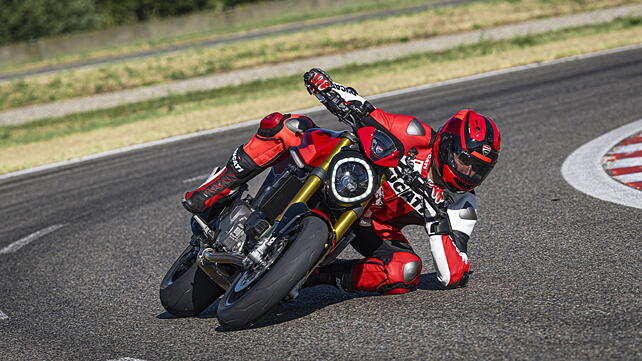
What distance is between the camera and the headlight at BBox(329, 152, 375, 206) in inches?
188

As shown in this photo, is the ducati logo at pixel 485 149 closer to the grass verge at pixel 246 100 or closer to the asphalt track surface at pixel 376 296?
the asphalt track surface at pixel 376 296

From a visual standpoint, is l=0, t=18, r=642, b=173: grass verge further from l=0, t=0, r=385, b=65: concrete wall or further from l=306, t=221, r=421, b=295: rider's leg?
l=0, t=0, r=385, b=65: concrete wall

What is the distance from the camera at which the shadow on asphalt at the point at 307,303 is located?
5315 millimetres

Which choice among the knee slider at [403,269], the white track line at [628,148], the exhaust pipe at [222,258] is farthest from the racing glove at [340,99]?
the white track line at [628,148]

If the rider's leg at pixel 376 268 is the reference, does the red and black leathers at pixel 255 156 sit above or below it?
above

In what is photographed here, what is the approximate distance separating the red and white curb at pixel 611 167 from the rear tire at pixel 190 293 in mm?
3846

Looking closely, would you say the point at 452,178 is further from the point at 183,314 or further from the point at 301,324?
the point at 183,314

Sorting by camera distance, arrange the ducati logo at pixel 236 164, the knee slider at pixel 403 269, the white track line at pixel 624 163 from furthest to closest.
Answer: the white track line at pixel 624 163 → the ducati logo at pixel 236 164 → the knee slider at pixel 403 269

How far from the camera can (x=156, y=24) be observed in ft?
159

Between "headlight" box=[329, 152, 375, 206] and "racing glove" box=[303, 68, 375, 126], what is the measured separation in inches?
16.9

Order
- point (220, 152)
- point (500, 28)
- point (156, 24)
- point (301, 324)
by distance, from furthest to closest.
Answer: point (156, 24) → point (500, 28) → point (220, 152) → point (301, 324)

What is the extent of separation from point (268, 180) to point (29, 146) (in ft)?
44.3

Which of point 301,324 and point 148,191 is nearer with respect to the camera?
point 301,324

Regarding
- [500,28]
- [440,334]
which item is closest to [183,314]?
[440,334]
